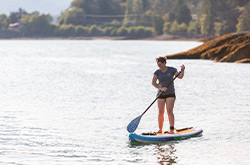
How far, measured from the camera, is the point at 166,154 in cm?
1273

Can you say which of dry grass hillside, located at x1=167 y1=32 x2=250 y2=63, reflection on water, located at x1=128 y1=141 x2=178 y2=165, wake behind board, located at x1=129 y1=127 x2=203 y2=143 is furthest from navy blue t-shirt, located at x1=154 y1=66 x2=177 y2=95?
dry grass hillside, located at x1=167 y1=32 x2=250 y2=63

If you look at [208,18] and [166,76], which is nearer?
[166,76]

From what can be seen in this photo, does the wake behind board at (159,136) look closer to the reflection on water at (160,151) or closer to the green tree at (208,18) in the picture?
the reflection on water at (160,151)

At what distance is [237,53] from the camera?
49.7m

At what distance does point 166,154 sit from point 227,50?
1599 inches

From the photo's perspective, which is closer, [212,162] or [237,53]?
[212,162]

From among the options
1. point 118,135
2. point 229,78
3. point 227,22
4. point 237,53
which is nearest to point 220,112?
point 118,135

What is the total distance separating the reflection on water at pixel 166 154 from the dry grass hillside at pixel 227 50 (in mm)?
35418

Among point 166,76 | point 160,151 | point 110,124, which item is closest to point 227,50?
point 110,124

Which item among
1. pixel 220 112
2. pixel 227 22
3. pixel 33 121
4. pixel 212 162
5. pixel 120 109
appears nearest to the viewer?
pixel 212 162

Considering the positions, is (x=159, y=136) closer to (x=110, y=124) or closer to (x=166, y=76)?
(x=166, y=76)

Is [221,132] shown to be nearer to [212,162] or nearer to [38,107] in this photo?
[212,162]

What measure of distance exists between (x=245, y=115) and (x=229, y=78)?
15973mm

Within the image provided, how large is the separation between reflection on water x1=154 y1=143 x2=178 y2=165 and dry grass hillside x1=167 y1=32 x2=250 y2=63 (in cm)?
3542
